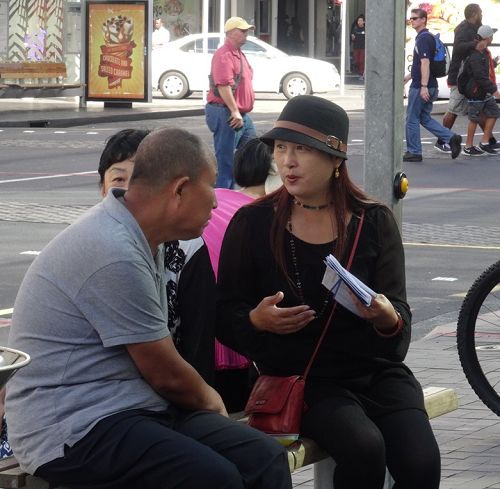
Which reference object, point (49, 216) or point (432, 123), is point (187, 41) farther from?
point (49, 216)

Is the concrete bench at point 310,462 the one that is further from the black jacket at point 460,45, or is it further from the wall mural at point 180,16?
the wall mural at point 180,16

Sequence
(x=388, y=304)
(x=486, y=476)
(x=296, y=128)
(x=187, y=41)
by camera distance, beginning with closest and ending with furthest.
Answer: (x=388, y=304) < (x=296, y=128) < (x=486, y=476) < (x=187, y=41)

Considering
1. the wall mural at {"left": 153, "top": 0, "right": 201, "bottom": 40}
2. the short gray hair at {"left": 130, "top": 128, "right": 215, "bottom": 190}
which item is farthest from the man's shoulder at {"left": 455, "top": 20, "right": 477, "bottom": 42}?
the wall mural at {"left": 153, "top": 0, "right": 201, "bottom": 40}

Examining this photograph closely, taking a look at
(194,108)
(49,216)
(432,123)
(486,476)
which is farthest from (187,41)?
(486,476)

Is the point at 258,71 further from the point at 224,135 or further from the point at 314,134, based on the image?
the point at 314,134

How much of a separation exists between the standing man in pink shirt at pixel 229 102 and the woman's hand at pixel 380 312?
9944 millimetres

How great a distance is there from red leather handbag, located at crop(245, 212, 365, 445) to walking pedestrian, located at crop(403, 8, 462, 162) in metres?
14.7

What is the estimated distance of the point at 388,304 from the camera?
169 inches

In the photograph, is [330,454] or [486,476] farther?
[486,476]

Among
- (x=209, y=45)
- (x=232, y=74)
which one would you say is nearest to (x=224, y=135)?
(x=232, y=74)

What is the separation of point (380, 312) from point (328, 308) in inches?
8.9

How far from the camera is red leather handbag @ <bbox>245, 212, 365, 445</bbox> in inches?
170

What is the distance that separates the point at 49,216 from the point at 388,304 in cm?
950

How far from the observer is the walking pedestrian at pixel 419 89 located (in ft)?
62.3
